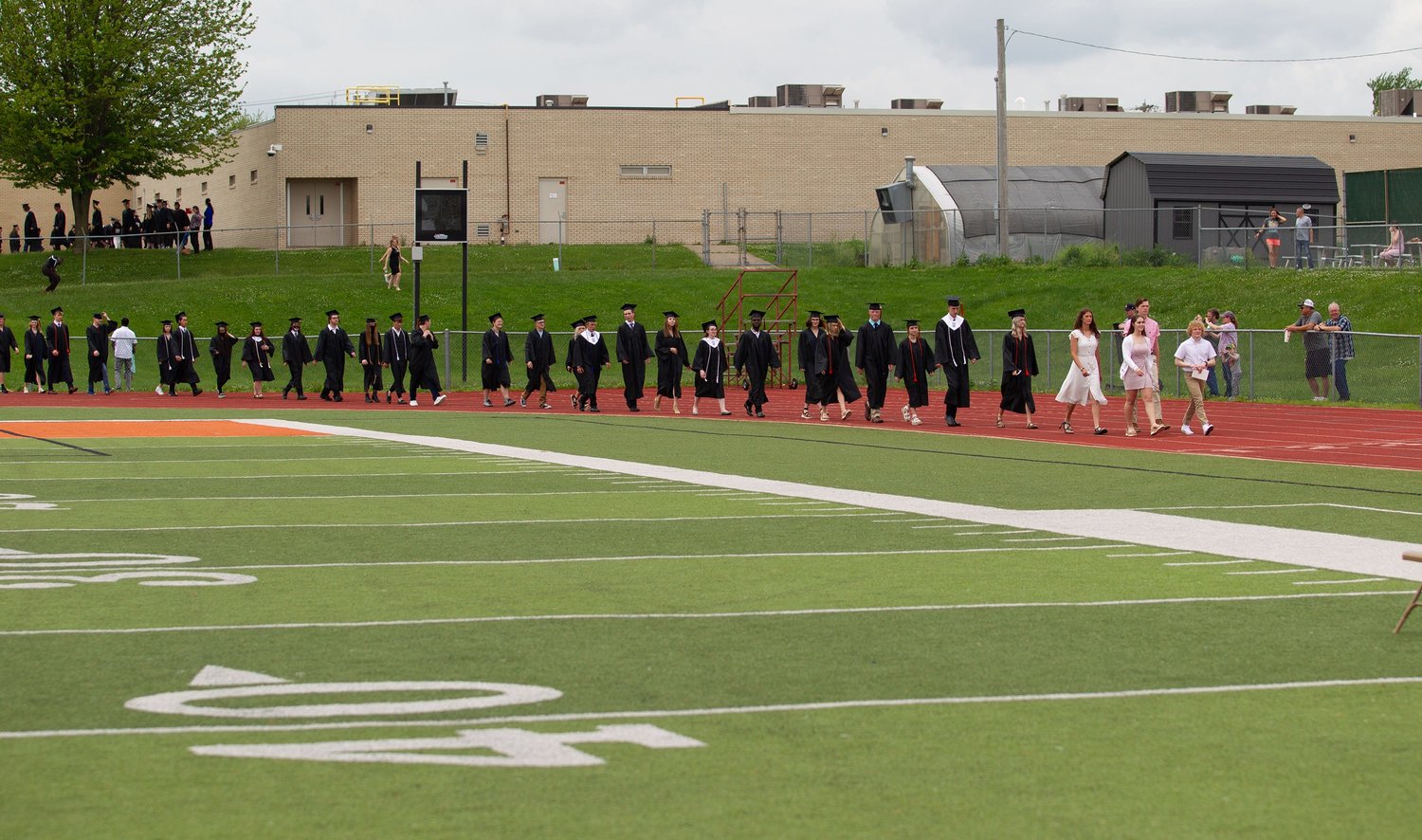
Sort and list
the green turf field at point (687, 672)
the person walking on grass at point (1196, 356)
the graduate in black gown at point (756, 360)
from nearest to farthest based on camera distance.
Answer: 1. the green turf field at point (687, 672)
2. the person walking on grass at point (1196, 356)
3. the graduate in black gown at point (756, 360)

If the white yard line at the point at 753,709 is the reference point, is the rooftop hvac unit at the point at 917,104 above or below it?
above

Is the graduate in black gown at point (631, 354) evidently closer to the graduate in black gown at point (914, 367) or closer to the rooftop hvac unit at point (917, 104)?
the graduate in black gown at point (914, 367)

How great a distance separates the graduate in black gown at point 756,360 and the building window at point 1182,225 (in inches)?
844

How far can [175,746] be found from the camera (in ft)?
18.0

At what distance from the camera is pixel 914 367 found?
2311 cm

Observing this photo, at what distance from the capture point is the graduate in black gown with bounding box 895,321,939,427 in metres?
22.9

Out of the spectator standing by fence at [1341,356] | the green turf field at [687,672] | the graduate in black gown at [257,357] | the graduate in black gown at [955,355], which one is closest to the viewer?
the green turf field at [687,672]

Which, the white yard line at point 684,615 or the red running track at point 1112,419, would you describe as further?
the red running track at point 1112,419

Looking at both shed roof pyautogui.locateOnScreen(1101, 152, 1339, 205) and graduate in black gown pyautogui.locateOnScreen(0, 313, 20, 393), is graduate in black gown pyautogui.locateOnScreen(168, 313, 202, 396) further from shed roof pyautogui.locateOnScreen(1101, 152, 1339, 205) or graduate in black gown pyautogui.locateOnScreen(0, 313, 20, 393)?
shed roof pyautogui.locateOnScreen(1101, 152, 1339, 205)

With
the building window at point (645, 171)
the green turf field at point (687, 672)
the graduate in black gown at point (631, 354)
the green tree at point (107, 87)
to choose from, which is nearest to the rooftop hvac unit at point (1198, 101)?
the building window at point (645, 171)

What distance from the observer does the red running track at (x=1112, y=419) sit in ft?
59.6

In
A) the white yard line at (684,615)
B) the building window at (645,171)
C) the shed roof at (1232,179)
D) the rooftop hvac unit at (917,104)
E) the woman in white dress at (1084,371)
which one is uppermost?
the rooftop hvac unit at (917,104)

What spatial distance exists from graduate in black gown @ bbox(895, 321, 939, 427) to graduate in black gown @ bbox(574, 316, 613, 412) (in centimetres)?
539

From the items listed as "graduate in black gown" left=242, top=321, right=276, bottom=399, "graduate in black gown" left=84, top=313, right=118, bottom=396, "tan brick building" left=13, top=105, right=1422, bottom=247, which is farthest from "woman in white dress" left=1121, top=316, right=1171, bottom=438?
"tan brick building" left=13, top=105, right=1422, bottom=247
